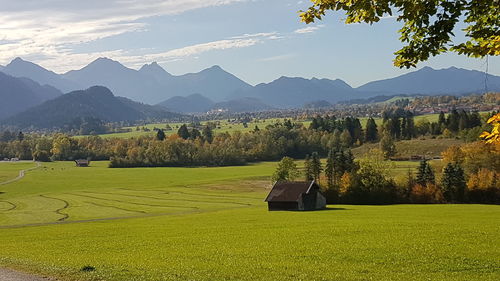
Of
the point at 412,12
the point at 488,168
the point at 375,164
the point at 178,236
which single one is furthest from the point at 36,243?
the point at 488,168

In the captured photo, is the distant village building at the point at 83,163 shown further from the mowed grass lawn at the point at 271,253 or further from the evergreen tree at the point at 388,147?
the mowed grass lawn at the point at 271,253

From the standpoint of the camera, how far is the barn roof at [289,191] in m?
71.8

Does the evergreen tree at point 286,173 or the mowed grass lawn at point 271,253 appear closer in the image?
the mowed grass lawn at point 271,253

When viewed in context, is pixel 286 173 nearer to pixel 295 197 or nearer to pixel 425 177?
pixel 425 177

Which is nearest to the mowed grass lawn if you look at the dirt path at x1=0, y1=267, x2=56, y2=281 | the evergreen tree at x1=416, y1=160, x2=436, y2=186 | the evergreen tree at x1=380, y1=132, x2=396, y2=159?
the dirt path at x1=0, y1=267, x2=56, y2=281

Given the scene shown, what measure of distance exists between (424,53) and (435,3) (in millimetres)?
1238

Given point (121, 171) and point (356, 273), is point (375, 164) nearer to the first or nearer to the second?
point (356, 273)

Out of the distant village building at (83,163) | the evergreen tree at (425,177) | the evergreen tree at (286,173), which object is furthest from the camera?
the distant village building at (83,163)

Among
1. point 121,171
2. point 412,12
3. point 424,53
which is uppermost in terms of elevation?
point 412,12

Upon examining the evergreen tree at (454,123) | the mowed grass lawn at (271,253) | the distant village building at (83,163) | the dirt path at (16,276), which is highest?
the evergreen tree at (454,123)

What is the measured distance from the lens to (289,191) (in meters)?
73.4

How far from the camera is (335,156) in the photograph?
108 meters

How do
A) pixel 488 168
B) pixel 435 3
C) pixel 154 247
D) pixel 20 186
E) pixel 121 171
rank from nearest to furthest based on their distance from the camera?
1. pixel 435 3
2. pixel 154 247
3. pixel 488 168
4. pixel 20 186
5. pixel 121 171

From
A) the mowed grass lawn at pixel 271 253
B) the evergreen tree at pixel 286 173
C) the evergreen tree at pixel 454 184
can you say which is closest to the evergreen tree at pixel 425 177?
the evergreen tree at pixel 454 184
